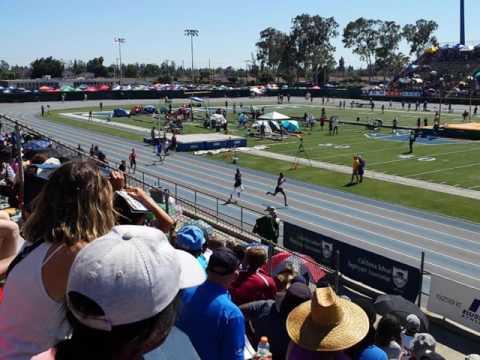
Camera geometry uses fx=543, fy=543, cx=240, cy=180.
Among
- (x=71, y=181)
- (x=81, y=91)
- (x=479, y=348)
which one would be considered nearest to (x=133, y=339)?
(x=71, y=181)

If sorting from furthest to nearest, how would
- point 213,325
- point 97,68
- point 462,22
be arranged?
point 97,68 → point 462,22 → point 213,325

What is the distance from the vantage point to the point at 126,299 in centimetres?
172

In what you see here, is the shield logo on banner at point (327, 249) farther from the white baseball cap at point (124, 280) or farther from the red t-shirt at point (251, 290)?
the white baseball cap at point (124, 280)

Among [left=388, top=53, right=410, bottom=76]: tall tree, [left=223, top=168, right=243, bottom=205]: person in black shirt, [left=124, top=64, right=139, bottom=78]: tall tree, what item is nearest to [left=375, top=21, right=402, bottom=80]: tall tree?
[left=388, top=53, right=410, bottom=76]: tall tree

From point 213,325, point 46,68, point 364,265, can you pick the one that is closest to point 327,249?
point 364,265

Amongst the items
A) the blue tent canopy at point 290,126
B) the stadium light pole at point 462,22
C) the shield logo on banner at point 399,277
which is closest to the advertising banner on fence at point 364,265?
the shield logo on banner at point 399,277

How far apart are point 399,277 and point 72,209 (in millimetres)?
9806

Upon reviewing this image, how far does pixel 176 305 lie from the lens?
1.92 metres

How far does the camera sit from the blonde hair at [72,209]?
2.93m

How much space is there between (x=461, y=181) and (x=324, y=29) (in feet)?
379

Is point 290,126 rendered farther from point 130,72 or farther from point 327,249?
point 130,72

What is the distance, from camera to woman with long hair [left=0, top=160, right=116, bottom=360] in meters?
2.56

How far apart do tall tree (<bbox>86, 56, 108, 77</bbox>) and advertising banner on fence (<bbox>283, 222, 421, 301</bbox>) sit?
180160 millimetres

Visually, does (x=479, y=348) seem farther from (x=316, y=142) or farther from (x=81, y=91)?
(x=81, y=91)
